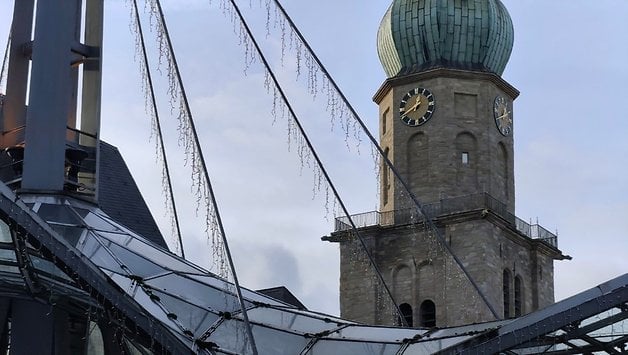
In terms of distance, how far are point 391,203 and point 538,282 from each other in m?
7.89

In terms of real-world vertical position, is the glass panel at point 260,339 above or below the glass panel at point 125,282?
below

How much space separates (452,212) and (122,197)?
26220mm

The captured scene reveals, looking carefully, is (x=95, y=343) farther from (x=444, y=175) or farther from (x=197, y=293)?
(x=444, y=175)

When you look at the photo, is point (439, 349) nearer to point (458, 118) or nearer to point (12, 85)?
point (12, 85)

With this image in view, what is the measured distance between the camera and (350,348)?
1523 inches

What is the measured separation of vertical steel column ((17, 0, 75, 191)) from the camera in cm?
3809

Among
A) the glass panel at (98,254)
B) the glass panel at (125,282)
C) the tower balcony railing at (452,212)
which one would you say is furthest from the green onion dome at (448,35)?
the glass panel at (125,282)

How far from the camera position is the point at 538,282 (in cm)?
8375

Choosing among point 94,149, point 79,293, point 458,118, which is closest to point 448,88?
point 458,118

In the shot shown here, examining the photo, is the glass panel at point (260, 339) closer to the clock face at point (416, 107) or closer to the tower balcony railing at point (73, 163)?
the tower balcony railing at point (73, 163)

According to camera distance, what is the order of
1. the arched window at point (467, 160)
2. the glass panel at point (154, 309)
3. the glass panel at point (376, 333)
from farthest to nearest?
the arched window at point (467, 160)
the glass panel at point (376, 333)
the glass panel at point (154, 309)

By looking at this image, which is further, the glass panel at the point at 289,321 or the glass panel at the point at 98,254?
the glass panel at the point at 289,321

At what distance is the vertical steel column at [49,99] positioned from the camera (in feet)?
125

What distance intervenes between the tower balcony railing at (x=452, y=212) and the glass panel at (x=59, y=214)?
42965 mm
